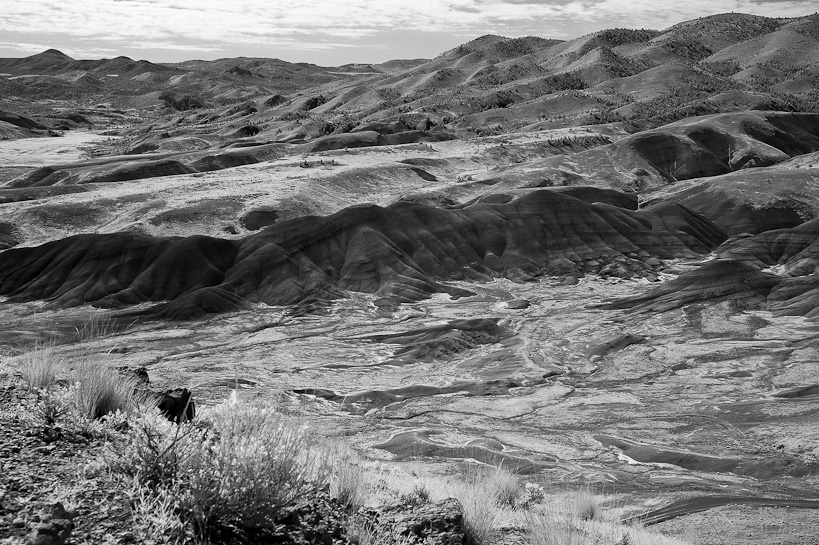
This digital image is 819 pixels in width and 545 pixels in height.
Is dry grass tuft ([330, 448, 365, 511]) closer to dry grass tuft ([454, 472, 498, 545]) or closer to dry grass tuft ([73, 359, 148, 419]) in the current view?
dry grass tuft ([454, 472, 498, 545])

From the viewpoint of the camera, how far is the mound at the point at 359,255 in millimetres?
43844

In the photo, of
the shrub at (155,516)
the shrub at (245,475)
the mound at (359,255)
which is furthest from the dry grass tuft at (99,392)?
the mound at (359,255)

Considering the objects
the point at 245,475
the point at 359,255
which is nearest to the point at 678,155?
the point at 359,255

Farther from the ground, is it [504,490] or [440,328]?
[504,490]

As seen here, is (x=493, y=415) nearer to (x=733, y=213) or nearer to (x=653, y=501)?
(x=653, y=501)

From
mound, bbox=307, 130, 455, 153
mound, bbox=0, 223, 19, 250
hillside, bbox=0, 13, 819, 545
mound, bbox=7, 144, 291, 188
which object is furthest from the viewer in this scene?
mound, bbox=307, 130, 455, 153

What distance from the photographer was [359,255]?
48.0m

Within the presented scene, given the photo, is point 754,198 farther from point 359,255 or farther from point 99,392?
point 99,392

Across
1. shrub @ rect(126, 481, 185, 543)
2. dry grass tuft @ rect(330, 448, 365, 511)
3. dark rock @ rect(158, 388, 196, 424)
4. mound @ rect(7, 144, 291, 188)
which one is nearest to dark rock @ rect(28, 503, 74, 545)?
shrub @ rect(126, 481, 185, 543)

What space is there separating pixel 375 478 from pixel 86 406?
3.80 m

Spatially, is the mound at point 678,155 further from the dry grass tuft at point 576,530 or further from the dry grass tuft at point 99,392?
the dry grass tuft at point 99,392

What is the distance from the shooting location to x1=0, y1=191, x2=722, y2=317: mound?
4384 cm

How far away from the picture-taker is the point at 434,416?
28297 mm

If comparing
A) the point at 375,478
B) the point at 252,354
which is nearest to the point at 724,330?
the point at 252,354
